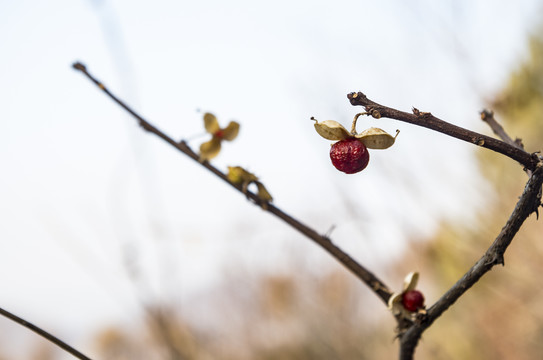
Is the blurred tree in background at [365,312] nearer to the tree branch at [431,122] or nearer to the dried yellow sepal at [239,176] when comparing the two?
the dried yellow sepal at [239,176]

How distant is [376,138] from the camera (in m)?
0.38

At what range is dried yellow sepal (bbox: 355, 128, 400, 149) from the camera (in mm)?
378

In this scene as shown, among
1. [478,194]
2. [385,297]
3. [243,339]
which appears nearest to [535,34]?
[478,194]

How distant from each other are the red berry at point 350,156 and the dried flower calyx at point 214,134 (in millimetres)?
127

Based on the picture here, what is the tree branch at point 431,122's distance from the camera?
0.28 metres

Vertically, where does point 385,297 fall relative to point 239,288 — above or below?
below

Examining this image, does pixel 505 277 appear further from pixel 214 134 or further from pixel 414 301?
pixel 214 134

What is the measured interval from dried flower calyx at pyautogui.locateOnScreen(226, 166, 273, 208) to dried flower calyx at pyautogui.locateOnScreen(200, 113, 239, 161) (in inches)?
1.6

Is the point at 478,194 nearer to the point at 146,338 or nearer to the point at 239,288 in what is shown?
the point at 239,288

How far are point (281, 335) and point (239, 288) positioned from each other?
0.40 m

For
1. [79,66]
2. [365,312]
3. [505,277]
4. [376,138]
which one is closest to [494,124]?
[376,138]

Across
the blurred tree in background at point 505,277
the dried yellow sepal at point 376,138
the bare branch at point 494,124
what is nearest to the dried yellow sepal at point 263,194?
the dried yellow sepal at point 376,138

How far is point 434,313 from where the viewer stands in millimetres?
379

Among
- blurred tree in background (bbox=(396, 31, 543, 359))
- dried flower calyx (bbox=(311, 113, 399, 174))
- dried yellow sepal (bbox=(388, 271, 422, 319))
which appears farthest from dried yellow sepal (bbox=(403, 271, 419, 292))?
blurred tree in background (bbox=(396, 31, 543, 359))
